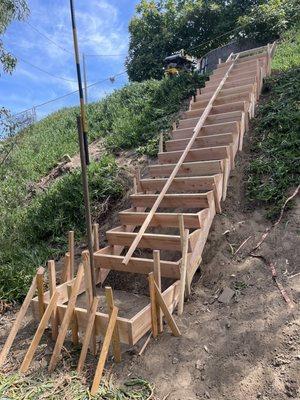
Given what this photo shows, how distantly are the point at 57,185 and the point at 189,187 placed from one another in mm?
3296

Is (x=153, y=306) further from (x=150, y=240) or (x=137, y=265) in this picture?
(x=150, y=240)

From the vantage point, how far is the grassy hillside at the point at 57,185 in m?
5.68

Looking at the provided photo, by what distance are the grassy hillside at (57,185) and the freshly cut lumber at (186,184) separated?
1.15 m

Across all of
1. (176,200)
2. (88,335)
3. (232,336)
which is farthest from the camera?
(176,200)

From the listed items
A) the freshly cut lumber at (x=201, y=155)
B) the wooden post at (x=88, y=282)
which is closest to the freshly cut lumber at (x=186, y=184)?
the freshly cut lumber at (x=201, y=155)

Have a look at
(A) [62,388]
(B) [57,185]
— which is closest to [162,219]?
(A) [62,388]

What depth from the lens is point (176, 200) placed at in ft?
16.3

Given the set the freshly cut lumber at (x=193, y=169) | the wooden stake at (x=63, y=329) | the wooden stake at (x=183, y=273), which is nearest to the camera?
the wooden stake at (x=63, y=329)

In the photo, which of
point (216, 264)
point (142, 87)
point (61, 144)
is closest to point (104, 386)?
point (216, 264)

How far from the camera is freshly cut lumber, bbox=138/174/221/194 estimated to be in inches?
198

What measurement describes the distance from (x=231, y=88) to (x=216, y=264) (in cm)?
448

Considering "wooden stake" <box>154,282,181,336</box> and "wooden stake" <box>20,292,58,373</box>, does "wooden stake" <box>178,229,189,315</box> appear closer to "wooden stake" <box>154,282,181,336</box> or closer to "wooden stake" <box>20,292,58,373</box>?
"wooden stake" <box>154,282,181,336</box>

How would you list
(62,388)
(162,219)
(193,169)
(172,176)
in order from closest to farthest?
1. (62,388)
2. (162,219)
3. (172,176)
4. (193,169)

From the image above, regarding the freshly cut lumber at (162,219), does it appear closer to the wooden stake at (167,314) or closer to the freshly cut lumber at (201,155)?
the freshly cut lumber at (201,155)
